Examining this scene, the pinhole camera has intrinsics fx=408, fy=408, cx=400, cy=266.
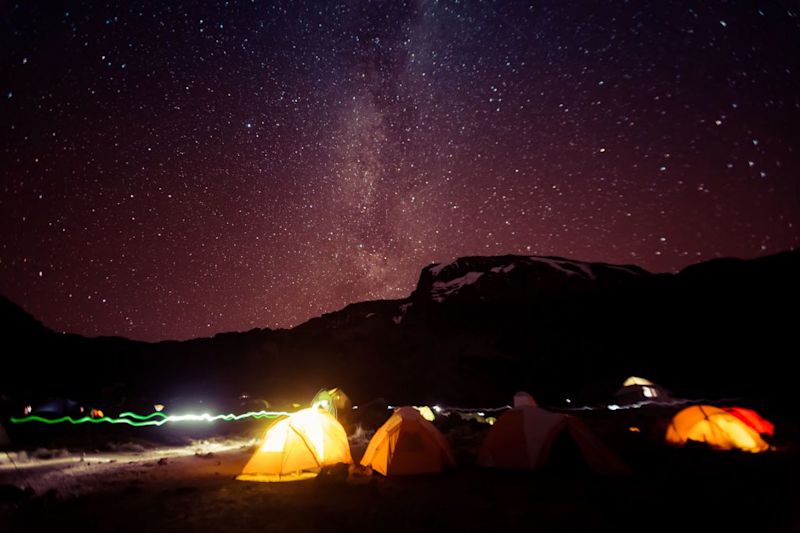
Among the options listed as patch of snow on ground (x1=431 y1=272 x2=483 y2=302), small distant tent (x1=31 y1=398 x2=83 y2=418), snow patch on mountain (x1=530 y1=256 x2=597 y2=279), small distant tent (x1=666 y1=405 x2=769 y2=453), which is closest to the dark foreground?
small distant tent (x1=666 y1=405 x2=769 y2=453)

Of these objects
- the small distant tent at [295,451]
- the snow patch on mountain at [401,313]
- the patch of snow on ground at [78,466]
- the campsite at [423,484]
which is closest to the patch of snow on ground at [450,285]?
the snow patch on mountain at [401,313]

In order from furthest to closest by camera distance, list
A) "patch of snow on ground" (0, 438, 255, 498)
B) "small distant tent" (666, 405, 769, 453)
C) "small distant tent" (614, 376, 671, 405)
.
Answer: "small distant tent" (614, 376, 671, 405), "small distant tent" (666, 405, 769, 453), "patch of snow on ground" (0, 438, 255, 498)

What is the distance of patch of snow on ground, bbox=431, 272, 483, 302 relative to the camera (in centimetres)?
10325

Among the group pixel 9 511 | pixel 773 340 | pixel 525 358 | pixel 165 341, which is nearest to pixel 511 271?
pixel 525 358

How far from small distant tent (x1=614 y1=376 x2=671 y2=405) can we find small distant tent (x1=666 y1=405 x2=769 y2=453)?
1088 inches

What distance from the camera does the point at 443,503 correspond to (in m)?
7.79

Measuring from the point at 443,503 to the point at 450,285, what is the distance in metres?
106

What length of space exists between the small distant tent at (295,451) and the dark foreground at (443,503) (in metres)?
0.67

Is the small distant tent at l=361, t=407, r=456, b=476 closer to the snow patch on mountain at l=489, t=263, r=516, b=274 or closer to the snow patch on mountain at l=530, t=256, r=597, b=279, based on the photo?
the snow patch on mountain at l=530, t=256, r=597, b=279

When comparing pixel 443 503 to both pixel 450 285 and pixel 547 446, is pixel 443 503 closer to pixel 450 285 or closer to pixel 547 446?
pixel 547 446

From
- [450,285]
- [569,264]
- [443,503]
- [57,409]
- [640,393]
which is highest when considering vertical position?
[569,264]

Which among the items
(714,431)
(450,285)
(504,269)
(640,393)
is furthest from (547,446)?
(504,269)

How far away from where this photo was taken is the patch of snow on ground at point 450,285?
103250mm

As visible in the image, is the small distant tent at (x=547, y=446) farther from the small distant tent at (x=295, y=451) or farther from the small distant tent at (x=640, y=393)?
the small distant tent at (x=640, y=393)
